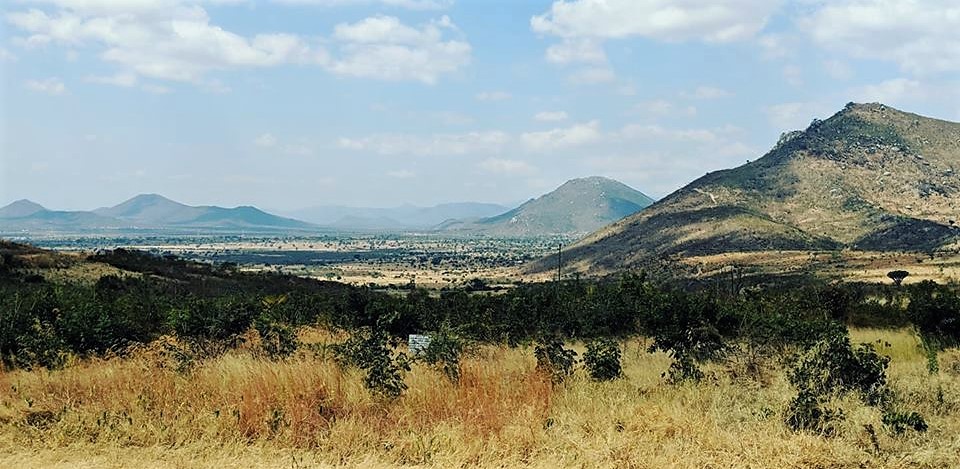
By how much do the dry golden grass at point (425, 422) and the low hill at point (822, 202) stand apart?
94205 millimetres

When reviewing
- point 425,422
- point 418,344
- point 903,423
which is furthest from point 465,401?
point 903,423

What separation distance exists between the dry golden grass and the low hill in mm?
94205

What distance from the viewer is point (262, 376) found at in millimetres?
8555

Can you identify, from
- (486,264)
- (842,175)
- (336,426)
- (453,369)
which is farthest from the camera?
(486,264)

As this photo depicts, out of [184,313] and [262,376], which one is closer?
[262,376]

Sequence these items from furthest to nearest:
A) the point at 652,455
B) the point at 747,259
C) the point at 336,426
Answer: the point at 747,259
the point at 336,426
the point at 652,455

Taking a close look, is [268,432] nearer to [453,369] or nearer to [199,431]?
[199,431]

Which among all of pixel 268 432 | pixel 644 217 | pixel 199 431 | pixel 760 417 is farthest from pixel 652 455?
pixel 644 217

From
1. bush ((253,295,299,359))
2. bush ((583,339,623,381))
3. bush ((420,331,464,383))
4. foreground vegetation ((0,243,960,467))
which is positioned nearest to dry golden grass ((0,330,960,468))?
foreground vegetation ((0,243,960,467))

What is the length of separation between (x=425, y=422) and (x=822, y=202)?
12734 centimetres

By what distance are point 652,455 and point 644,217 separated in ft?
452

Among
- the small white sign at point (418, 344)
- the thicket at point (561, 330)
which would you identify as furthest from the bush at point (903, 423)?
the small white sign at point (418, 344)

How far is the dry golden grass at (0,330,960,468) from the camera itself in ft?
22.2

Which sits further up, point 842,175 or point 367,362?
point 842,175
